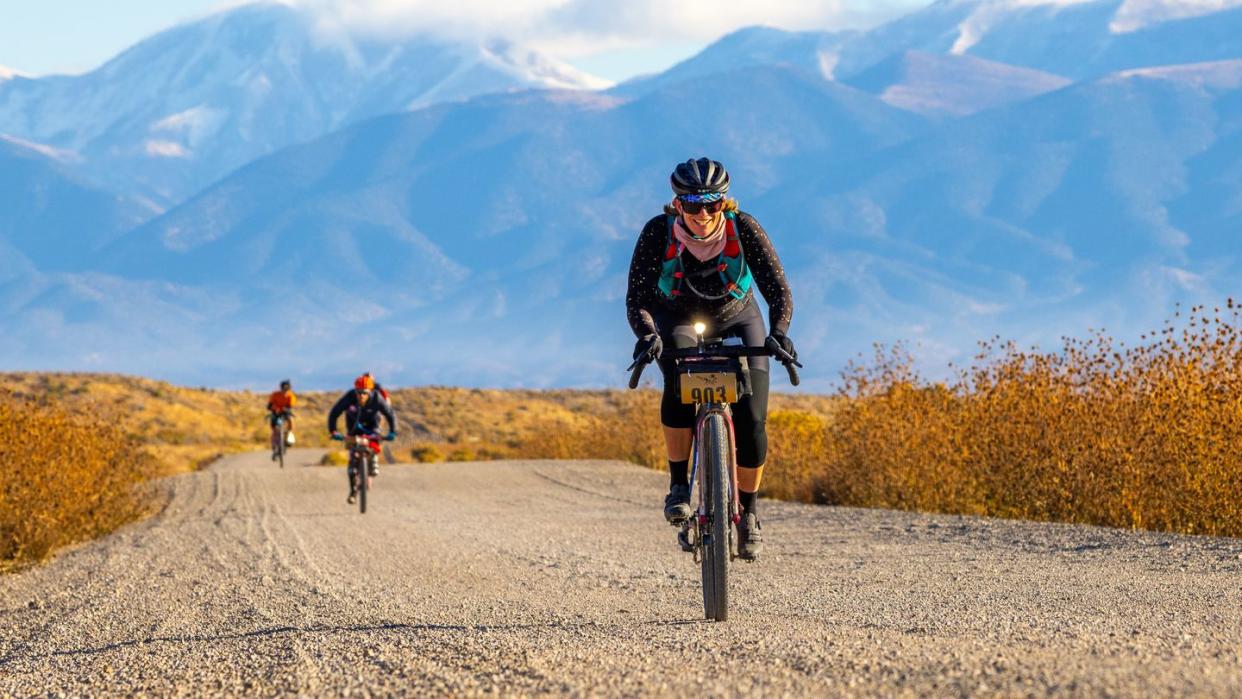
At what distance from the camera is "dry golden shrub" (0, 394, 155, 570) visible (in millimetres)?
14906

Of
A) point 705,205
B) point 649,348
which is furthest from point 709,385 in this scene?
point 705,205

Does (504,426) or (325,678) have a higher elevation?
(504,426)

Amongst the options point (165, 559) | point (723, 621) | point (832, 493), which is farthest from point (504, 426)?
point (723, 621)

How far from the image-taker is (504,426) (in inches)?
2692

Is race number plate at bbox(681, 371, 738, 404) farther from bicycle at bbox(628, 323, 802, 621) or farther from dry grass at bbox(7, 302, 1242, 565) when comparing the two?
dry grass at bbox(7, 302, 1242, 565)

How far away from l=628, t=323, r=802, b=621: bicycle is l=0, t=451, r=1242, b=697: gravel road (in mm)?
372

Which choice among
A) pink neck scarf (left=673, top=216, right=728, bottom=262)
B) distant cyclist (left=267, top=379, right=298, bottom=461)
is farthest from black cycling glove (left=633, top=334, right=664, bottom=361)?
distant cyclist (left=267, top=379, right=298, bottom=461)

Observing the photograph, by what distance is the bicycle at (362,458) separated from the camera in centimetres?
1983

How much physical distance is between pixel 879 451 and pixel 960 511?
1.64 metres

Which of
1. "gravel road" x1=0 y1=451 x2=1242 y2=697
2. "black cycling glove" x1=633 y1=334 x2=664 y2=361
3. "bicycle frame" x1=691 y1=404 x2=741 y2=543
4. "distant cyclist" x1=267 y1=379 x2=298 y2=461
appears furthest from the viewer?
"distant cyclist" x1=267 y1=379 x2=298 y2=461

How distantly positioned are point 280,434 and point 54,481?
55.0ft

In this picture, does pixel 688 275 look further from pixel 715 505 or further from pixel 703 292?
pixel 715 505

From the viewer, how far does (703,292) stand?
336 inches

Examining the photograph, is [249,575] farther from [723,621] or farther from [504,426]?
[504,426]
